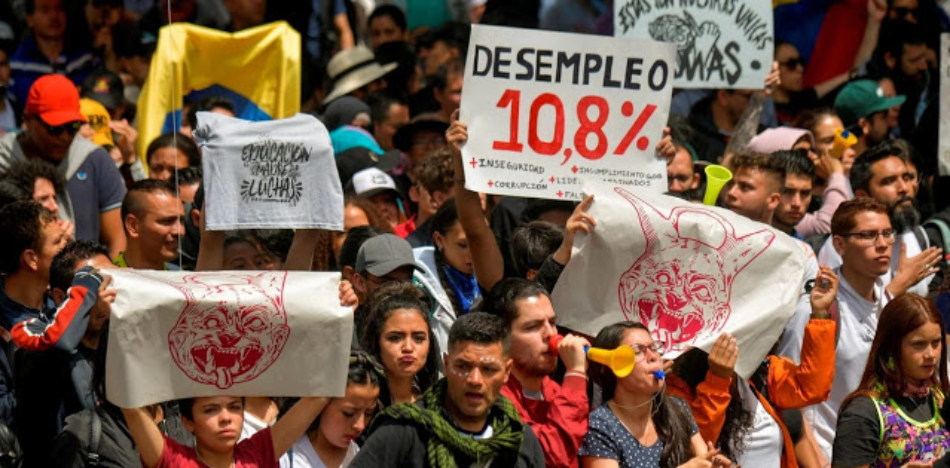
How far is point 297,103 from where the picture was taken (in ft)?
40.2

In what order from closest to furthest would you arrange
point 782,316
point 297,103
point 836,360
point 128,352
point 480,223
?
point 128,352 < point 782,316 < point 480,223 < point 836,360 < point 297,103

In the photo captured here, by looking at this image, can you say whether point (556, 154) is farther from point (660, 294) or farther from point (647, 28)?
point (647, 28)

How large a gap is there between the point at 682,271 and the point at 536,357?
79 cm

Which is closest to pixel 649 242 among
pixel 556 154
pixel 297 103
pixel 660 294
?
pixel 660 294

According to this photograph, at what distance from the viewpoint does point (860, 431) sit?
7.83m

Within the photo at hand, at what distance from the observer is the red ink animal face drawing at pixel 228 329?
23.0ft

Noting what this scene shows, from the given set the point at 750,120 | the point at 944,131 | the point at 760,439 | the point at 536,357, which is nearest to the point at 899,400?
the point at 760,439

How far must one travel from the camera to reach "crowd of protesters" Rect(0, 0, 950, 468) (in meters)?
7.05

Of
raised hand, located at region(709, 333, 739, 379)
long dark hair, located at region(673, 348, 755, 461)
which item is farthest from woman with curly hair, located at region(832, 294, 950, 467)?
raised hand, located at region(709, 333, 739, 379)

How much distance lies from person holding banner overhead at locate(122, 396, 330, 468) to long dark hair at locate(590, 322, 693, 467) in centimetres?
119

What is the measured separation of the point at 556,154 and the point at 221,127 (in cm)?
159

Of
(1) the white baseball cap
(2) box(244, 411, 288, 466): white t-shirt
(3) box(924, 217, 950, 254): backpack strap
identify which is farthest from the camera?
(1) the white baseball cap

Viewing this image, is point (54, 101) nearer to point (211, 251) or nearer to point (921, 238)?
point (211, 251)

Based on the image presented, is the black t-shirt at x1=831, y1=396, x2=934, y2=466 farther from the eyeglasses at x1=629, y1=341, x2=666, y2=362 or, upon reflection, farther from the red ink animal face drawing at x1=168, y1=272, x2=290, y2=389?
the red ink animal face drawing at x1=168, y1=272, x2=290, y2=389
